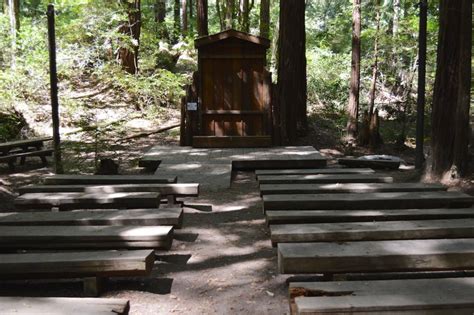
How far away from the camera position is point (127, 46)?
60.8 ft

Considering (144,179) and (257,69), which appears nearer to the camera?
(144,179)

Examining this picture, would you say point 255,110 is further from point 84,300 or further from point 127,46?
point 84,300

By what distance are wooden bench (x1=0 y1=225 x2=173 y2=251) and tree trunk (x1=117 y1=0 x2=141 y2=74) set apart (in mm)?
16248

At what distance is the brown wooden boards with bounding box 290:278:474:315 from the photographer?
250cm

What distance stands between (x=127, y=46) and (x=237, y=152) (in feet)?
29.4

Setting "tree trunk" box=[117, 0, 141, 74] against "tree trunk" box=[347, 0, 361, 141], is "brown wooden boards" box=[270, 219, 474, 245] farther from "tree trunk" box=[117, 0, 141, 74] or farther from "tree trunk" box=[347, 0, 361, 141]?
"tree trunk" box=[117, 0, 141, 74]

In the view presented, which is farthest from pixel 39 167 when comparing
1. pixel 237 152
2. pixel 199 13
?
pixel 199 13

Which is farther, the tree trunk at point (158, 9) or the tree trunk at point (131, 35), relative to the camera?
the tree trunk at point (158, 9)

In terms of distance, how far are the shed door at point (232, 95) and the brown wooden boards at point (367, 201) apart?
7859 millimetres

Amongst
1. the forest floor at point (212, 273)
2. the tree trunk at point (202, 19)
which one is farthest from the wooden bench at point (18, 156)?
the tree trunk at point (202, 19)

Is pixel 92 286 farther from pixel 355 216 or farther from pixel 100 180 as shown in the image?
pixel 100 180

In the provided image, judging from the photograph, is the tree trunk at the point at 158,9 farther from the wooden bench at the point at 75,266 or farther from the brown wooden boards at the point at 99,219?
the wooden bench at the point at 75,266

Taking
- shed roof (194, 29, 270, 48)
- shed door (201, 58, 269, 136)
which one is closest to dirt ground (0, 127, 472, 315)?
shed door (201, 58, 269, 136)

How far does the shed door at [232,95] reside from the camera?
42.4 ft
